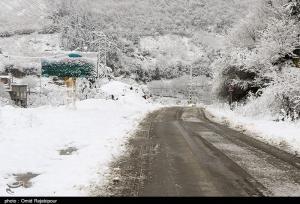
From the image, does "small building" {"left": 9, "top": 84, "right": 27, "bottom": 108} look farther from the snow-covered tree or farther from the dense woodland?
the dense woodland

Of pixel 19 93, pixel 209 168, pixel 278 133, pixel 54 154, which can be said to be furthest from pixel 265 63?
pixel 19 93

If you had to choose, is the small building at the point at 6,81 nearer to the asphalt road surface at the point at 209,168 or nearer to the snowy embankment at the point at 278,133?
the snowy embankment at the point at 278,133

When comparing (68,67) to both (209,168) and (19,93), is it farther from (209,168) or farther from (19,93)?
(19,93)

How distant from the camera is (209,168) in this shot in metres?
11.2

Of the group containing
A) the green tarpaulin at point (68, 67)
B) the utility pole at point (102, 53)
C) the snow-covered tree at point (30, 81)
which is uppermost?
the utility pole at point (102, 53)

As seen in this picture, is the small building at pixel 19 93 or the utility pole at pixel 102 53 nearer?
the small building at pixel 19 93

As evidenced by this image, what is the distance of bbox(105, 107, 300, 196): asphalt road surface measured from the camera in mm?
8891

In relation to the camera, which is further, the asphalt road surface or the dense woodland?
the dense woodland

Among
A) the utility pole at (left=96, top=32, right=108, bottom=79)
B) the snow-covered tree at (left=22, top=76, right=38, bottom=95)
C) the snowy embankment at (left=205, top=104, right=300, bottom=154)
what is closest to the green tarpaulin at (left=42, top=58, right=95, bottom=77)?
the snowy embankment at (left=205, top=104, right=300, bottom=154)

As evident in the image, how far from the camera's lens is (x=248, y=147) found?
15.6m

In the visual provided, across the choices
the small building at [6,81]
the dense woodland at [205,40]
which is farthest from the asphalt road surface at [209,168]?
the small building at [6,81]

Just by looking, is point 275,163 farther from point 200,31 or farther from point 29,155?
point 200,31

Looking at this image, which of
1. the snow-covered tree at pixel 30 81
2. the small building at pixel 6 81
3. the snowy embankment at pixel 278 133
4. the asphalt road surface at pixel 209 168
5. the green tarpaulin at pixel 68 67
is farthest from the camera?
the snow-covered tree at pixel 30 81

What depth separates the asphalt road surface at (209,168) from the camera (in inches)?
350
